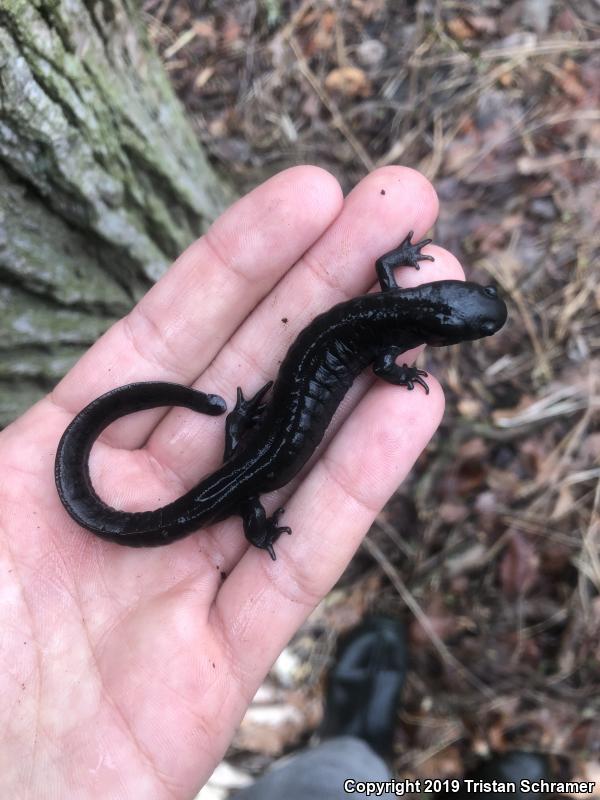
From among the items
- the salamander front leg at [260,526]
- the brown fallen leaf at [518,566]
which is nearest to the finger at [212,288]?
the salamander front leg at [260,526]

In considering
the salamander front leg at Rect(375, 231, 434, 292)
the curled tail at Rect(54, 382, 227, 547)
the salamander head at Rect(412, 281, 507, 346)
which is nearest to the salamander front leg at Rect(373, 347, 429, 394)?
the salamander head at Rect(412, 281, 507, 346)

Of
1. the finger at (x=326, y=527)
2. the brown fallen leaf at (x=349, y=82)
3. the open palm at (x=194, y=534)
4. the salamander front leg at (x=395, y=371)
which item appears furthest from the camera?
the brown fallen leaf at (x=349, y=82)

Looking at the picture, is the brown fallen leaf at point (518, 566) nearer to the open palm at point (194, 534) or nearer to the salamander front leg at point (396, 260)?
the open palm at point (194, 534)

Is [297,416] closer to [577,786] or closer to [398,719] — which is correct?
[398,719]

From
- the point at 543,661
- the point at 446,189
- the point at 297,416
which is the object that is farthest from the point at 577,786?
the point at 446,189

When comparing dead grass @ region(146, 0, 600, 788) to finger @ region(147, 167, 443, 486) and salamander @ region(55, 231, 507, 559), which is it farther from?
finger @ region(147, 167, 443, 486)

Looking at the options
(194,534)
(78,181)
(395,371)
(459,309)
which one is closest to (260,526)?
(194,534)

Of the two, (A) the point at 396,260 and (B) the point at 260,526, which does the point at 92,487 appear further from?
(A) the point at 396,260
